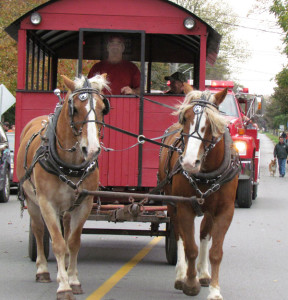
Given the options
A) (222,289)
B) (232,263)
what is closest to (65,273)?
(222,289)

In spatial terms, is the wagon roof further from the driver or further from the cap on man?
the cap on man

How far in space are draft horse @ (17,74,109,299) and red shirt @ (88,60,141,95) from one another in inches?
81.3

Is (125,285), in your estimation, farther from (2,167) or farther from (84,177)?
(2,167)

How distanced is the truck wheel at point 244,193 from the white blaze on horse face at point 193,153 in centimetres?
1101

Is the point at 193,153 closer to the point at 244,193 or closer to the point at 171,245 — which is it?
the point at 171,245

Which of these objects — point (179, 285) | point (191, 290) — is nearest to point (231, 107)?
point (179, 285)

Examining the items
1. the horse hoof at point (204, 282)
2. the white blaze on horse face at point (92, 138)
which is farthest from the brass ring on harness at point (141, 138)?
the horse hoof at point (204, 282)

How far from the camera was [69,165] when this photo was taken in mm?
7023

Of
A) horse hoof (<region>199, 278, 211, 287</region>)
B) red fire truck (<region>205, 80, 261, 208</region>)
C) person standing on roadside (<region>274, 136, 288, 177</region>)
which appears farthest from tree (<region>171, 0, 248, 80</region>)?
horse hoof (<region>199, 278, 211, 287</region>)

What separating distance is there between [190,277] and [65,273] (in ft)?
4.20

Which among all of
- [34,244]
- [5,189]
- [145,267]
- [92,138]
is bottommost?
[5,189]

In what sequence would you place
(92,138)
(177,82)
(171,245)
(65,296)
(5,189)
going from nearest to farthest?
(92,138), (65,296), (171,245), (177,82), (5,189)

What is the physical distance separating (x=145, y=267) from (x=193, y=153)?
2994mm

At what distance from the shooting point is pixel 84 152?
6.41 metres
